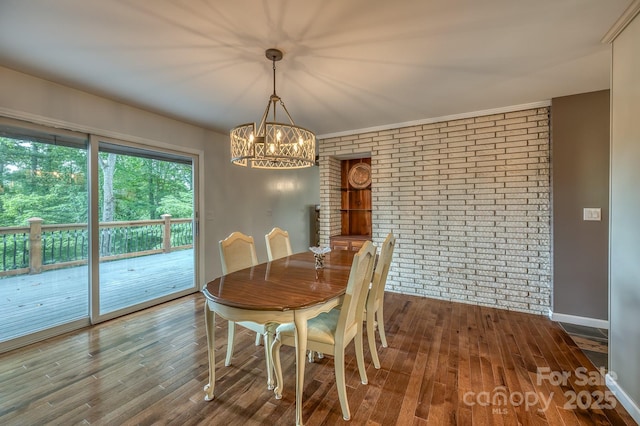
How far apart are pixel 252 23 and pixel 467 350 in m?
Result: 3.05

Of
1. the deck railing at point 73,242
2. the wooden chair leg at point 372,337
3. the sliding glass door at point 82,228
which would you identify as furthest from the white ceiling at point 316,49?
the wooden chair leg at point 372,337

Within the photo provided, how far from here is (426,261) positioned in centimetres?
379

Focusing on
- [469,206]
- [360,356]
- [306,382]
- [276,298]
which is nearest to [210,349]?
[276,298]

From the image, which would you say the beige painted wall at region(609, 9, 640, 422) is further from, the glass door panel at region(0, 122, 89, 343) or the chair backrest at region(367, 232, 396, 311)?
the glass door panel at region(0, 122, 89, 343)

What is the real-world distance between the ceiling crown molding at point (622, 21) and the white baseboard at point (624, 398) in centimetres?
235

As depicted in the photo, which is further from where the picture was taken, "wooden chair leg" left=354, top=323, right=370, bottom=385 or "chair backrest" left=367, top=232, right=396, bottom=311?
"chair backrest" left=367, top=232, right=396, bottom=311

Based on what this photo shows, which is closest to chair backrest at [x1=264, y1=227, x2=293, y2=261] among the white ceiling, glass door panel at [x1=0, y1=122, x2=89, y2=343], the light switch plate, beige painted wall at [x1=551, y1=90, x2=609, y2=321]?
the white ceiling

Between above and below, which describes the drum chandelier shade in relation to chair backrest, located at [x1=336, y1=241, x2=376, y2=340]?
above

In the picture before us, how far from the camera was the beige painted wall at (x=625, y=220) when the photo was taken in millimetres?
1648

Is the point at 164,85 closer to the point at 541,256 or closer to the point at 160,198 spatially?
the point at 160,198

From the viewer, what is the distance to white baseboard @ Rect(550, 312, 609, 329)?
9.17 feet

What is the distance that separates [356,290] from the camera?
174cm

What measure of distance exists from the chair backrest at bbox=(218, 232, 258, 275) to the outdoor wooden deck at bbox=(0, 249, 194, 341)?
172cm

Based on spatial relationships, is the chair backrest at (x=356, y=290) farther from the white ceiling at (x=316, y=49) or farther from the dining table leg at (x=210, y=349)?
the white ceiling at (x=316, y=49)
